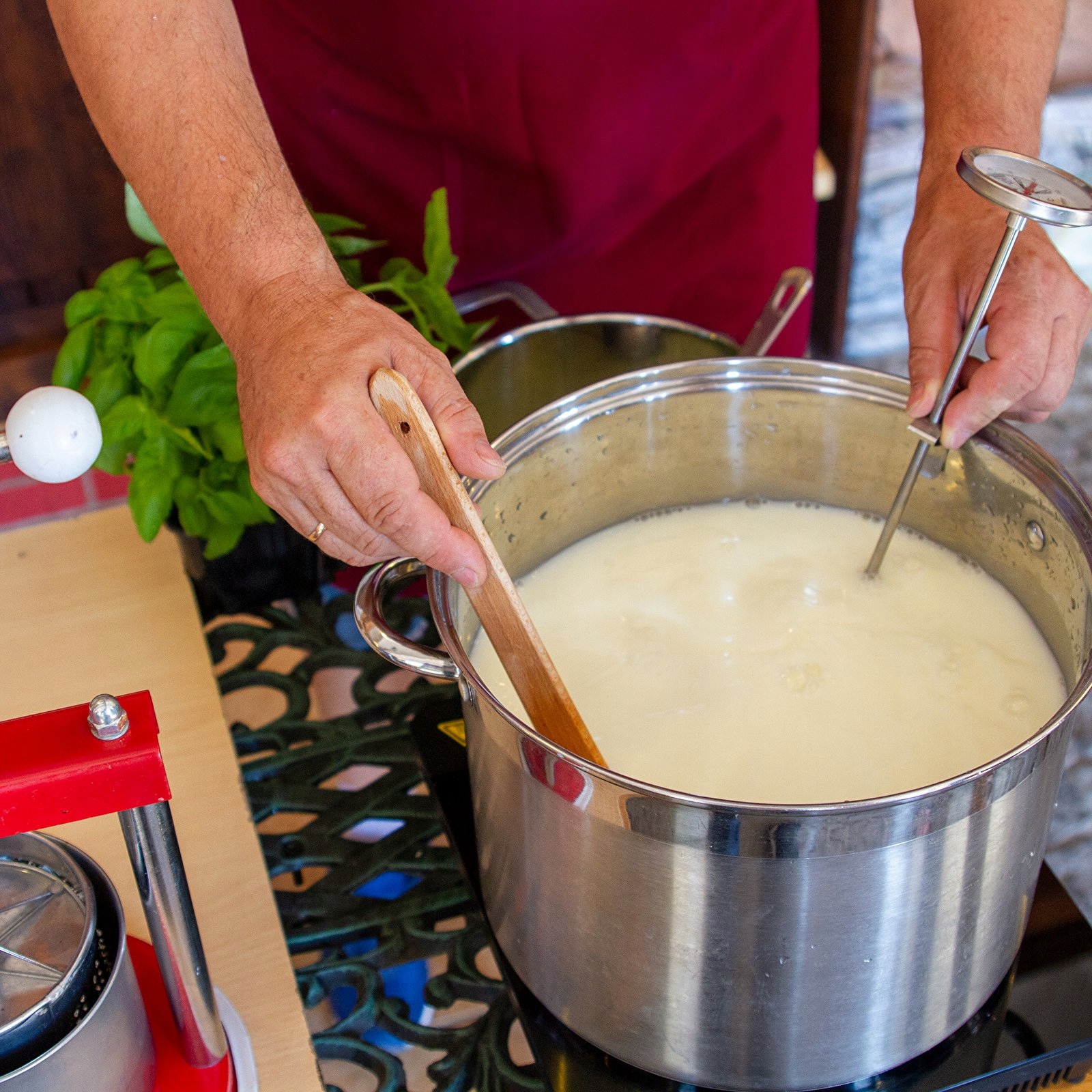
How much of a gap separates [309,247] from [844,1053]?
552 mm

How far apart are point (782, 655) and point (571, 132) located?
0.61 meters

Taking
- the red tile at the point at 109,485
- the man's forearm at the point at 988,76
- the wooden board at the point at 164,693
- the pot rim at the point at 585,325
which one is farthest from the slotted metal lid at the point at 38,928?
the man's forearm at the point at 988,76

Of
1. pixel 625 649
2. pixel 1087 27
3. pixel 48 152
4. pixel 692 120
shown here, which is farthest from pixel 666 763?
pixel 1087 27

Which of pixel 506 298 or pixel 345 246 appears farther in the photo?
pixel 506 298

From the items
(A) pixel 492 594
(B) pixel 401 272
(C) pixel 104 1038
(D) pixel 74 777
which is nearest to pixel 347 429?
(A) pixel 492 594

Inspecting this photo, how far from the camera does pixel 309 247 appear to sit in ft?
2.44

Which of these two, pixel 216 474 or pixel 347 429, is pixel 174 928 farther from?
pixel 216 474

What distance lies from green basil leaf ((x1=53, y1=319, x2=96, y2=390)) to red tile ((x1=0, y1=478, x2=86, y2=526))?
212mm

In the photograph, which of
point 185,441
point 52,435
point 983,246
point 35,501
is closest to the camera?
point 52,435

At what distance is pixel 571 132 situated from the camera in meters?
1.19

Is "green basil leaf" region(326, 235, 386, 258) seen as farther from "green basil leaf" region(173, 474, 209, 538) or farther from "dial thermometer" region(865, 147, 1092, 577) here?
"dial thermometer" region(865, 147, 1092, 577)

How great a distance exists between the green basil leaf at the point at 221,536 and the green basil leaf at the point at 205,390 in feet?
0.30

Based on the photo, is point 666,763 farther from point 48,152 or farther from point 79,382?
point 48,152

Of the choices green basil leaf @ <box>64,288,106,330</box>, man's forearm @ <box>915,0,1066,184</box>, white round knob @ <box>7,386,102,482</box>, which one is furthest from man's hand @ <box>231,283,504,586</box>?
man's forearm @ <box>915,0,1066,184</box>
